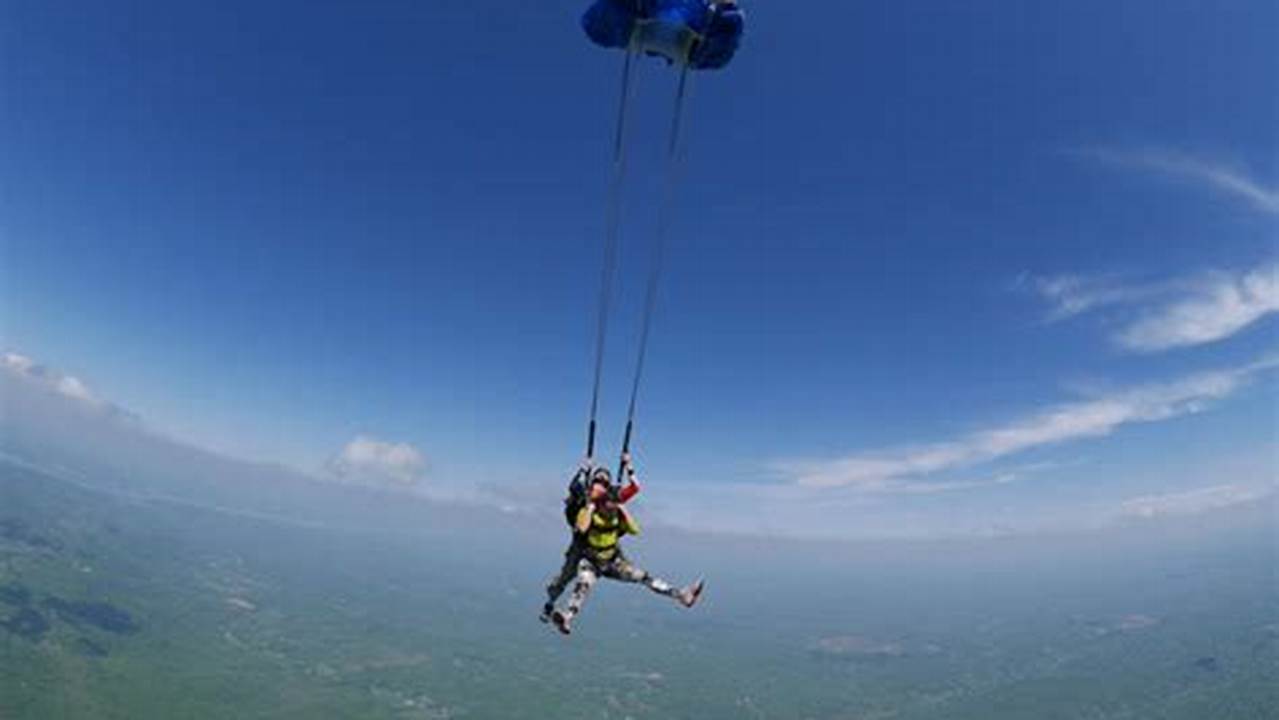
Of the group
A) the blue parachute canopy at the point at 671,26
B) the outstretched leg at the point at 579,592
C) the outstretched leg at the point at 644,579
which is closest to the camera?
the blue parachute canopy at the point at 671,26

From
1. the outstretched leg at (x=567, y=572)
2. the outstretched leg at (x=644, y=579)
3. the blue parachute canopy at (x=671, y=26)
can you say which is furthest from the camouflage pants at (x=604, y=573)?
the blue parachute canopy at (x=671, y=26)

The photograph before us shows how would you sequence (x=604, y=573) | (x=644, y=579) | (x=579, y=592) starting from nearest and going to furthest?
(x=579, y=592)
(x=604, y=573)
(x=644, y=579)

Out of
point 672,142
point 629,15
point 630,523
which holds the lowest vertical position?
point 630,523

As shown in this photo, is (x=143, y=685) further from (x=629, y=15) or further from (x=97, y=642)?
(x=629, y=15)

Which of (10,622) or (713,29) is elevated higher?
(713,29)

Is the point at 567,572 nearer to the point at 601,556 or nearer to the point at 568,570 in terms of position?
the point at 568,570

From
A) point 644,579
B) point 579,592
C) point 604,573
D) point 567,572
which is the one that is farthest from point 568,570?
point 644,579

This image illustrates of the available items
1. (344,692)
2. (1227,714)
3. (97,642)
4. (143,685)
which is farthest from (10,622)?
(1227,714)

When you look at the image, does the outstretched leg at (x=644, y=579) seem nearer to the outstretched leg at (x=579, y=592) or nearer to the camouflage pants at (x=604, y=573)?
the camouflage pants at (x=604, y=573)
